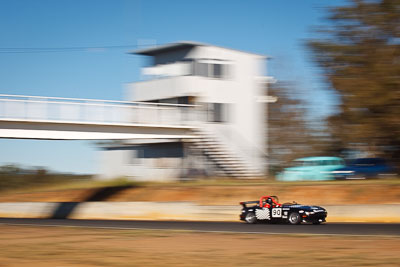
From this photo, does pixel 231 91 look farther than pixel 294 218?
Yes

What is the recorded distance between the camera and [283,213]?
24312 millimetres

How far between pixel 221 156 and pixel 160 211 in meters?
15.9

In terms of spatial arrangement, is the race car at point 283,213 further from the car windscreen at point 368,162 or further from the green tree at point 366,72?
the car windscreen at point 368,162

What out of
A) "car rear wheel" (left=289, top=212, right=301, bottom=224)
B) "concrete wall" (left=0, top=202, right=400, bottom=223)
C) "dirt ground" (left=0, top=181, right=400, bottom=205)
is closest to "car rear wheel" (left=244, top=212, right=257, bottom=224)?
"car rear wheel" (left=289, top=212, right=301, bottom=224)

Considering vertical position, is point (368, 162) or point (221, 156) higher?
point (221, 156)

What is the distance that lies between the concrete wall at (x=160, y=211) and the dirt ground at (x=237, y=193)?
4541 millimetres

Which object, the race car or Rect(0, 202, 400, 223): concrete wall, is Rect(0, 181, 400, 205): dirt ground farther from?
the race car

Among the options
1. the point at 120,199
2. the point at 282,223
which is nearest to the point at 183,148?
the point at 120,199

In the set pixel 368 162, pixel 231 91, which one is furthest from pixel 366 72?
pixel 231 91

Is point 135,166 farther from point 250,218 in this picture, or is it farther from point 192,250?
point 192,250

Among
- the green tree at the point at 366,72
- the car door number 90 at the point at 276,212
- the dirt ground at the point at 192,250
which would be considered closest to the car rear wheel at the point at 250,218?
the car door number 90 at the point at 276,212

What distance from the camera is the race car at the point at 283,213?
2369 centimetres

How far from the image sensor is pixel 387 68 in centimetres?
3569

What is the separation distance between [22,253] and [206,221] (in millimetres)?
13083
